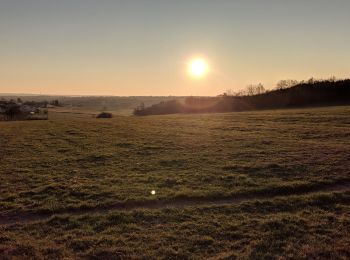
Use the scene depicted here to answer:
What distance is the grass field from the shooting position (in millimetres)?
9617

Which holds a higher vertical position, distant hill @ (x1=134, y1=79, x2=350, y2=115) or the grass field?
distant hill @ (x1=134, y1=79, x2=350, y2=115)

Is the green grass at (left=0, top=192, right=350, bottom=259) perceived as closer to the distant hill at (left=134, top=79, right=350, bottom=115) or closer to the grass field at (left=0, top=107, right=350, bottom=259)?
the grass field at (left=0, top=107, right=350, bottom=259)

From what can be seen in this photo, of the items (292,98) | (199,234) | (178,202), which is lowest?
(199,234)

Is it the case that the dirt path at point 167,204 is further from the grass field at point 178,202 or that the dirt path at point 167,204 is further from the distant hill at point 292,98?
the distant hill at point 292,98

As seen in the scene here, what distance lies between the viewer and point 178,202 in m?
13.3

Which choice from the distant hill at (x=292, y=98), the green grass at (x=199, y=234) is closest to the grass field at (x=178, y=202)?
the green grass at (x=199, y=234)

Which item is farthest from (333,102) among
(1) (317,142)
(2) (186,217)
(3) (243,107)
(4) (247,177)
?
(2) (186,217)

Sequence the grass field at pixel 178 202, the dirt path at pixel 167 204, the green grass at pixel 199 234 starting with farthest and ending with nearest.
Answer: the dirt path at pixel 167 204 → the grass field at pixel 178 202 → the green grass at pixel 199 234

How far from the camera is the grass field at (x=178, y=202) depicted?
9.62m

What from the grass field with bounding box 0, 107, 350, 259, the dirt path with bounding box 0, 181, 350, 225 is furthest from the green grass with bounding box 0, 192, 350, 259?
the dirt path with bounding box 0, 181, 350, 225

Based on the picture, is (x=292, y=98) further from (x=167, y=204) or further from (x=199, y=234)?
(x=199, y=234)

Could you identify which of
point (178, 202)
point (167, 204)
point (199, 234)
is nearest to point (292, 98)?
point (178, 202)

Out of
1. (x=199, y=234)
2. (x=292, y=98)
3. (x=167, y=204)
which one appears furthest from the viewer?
(x=292, y=98)

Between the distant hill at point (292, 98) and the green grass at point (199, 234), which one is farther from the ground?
the distant hill at point (292, 98)
